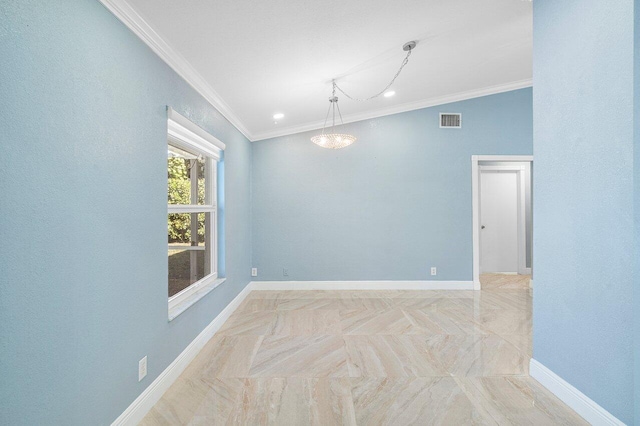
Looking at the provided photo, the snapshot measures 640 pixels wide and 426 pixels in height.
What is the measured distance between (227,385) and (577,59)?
319cm

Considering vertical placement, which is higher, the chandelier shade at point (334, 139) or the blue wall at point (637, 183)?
the chandelier shade at point (334, 139)

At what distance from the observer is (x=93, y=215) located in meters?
1.51

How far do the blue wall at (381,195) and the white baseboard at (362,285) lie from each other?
0.28 ft

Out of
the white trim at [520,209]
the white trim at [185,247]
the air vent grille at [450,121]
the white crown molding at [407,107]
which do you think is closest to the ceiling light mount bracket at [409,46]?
the white crown molding at [407,107]

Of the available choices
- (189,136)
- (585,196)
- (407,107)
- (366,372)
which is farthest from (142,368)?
(407,107)

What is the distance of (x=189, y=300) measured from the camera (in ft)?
8.96

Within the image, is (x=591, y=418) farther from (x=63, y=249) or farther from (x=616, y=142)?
(x=63, y=249)

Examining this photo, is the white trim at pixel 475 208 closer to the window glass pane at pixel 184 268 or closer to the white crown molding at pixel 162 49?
the white crown molding at pixel 162 49

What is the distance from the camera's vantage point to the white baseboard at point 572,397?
1706 mm

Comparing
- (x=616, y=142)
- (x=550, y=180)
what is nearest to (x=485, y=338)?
(x=550, y=180)

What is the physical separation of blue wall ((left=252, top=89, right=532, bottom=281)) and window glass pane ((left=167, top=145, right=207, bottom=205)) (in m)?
1.86

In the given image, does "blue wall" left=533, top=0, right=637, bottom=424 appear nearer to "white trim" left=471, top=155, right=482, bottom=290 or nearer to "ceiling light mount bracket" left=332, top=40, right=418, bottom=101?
"ceiling light mount bracket" left=332, top=40, right=418, bottom=101

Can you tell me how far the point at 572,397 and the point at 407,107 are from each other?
162 inches

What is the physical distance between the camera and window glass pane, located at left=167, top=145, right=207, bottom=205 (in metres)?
2.54
